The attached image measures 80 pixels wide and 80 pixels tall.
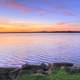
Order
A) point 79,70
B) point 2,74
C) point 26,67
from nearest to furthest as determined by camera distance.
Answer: point 2,74 < point 79,70 < point 26,67

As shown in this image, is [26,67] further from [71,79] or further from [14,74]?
[71,79]

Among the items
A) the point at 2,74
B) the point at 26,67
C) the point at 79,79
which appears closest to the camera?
the point at 79,79

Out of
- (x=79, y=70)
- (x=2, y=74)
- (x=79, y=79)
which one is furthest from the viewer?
(x=79, y=70)

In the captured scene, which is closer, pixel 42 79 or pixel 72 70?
pixel 42 79

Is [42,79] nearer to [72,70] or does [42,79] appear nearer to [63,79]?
[63,79]

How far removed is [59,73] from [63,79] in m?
0.29

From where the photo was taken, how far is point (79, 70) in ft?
34.3

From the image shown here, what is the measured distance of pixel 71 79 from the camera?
6586 mm

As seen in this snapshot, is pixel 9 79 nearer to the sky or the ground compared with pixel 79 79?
nearer to the ground

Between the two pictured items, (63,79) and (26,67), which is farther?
(26,67)

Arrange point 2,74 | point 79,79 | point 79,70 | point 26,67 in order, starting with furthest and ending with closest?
point 26,67 < point 79,70 < point 2,74 < point 79,79

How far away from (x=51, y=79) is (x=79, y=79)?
693 millimetres

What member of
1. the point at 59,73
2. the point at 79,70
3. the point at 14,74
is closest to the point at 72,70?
the point at 79,70

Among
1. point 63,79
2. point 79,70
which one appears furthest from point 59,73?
point 79,70
